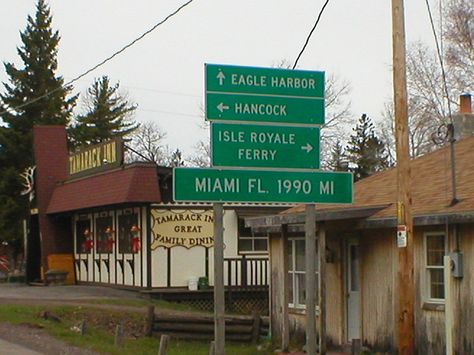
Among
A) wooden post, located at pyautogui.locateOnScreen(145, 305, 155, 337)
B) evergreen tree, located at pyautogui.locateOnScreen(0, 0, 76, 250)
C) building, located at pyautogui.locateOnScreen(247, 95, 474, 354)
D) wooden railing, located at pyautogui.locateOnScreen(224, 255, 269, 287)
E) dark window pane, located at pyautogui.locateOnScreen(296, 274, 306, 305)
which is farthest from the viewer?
evergreen tree, located at pyautogui.locateOnScreen(0, 0, 76, 250)

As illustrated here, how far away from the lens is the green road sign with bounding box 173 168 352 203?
482 inches

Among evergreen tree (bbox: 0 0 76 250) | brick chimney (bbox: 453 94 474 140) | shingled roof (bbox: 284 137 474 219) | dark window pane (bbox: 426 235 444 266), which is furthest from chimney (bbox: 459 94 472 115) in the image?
evergreen tree (bbox: 0 0 76 250)

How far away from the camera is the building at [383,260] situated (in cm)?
1669

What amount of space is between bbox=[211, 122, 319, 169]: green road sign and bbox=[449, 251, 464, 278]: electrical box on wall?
4.24 meters

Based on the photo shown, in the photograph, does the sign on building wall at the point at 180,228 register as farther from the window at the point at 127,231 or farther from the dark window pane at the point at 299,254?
the dark window pane at the point at 299,254

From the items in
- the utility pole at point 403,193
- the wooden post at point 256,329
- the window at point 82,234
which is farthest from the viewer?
the window at point 82,234

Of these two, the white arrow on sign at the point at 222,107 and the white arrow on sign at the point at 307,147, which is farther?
the white arrow on sign at the point at 307,147

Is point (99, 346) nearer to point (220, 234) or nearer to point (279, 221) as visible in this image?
point (279, 221)

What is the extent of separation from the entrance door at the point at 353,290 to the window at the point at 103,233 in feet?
51.6

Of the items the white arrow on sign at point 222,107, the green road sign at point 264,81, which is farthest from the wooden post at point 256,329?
the white arrow on sign at point 222,107

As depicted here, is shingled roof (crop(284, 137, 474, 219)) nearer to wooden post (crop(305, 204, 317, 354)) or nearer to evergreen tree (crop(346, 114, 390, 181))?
wooden post (crop(305, 204, 317, 354))

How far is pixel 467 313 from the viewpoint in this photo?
1648 centimetres

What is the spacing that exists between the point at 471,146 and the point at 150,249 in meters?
13.1

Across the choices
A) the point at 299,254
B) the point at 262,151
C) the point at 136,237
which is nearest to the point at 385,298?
the point at 299,254
